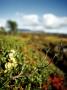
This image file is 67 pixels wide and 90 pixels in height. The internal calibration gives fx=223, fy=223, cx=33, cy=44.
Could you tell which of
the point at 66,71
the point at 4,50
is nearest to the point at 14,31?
the point at 66,71

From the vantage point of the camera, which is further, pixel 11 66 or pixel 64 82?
pixel 64 82

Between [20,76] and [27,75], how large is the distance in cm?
30

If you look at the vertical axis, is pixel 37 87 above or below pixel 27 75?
below

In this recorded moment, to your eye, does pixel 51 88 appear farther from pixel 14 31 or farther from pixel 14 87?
pixel 14 31

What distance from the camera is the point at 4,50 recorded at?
1064cm

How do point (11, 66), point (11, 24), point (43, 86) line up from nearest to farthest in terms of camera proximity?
point (11, 66) → point (43, 86) → point (11, 24)

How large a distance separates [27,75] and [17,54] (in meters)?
1.64

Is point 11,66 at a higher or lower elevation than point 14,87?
higher

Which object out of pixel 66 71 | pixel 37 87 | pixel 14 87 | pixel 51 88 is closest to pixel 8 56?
pixel 14 87

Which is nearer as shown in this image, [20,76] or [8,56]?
[20,76]

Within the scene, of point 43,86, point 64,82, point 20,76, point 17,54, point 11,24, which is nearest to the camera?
point 20,76

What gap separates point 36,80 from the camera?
1059cm

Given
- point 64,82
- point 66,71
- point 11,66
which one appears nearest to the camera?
point 11,66

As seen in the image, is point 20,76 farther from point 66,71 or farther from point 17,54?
point 66,71
